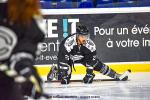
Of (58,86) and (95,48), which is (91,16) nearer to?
(95,48)

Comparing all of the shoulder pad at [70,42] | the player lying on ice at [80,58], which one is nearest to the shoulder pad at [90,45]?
the player lying on ice at [80,58]

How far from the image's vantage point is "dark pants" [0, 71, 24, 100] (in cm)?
156

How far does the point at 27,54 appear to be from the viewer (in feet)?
5.06

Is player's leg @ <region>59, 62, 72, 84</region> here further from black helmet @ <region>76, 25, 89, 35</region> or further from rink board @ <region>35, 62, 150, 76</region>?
black helmet @ <region>76, 25, 89, 35</region>

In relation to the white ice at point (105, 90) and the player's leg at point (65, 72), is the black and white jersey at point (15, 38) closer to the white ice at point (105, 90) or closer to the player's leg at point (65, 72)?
the white ice at point (105, 90)

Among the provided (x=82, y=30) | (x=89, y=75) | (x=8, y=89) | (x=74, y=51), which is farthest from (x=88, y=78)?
(x=8, y=89)

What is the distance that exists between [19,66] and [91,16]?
9.25 ft

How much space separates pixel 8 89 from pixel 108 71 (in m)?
2.74

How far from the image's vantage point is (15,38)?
155 cm

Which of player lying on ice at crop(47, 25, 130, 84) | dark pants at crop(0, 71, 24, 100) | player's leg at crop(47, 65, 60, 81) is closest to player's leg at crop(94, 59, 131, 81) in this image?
player lying on ice at crop(47, 25, 130, 84)

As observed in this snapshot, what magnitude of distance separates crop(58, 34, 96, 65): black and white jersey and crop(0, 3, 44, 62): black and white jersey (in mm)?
2755

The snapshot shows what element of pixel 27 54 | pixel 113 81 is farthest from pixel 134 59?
pixel 27 54

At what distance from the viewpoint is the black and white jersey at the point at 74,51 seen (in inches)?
170

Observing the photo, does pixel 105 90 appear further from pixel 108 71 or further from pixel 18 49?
pixel 18 49
